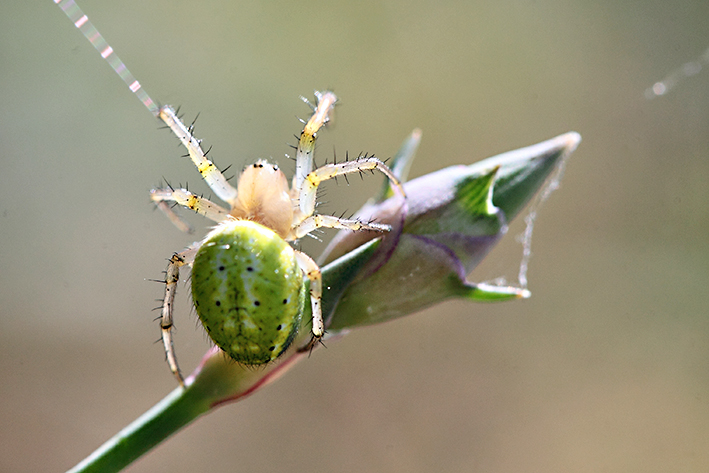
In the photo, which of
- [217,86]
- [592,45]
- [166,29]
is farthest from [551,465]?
[166,29]

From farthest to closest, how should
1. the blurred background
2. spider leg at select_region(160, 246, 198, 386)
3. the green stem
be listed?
the blurred background → spider leg at select_region(160, 246, 198, 386) → the green stem

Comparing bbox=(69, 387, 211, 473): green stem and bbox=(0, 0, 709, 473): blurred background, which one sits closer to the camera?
bbox=(69, 387, 211, 473): green stem

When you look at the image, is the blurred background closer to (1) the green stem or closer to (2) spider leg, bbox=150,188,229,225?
(2) spider leg, bbox=150,188,229,225

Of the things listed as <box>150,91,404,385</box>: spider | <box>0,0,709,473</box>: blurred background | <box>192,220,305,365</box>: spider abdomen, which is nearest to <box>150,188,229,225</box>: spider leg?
<box>150,91,404,385</box>: spider

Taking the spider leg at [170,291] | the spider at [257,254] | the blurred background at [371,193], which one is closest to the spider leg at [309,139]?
the spider at [257,254]

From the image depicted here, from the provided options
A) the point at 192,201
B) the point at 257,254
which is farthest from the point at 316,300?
the point at 192,201

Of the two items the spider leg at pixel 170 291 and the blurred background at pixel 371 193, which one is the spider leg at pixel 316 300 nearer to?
the spider leg at pixel 170 291

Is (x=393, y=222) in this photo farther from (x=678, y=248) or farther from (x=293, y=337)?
(x=678, y=248)
